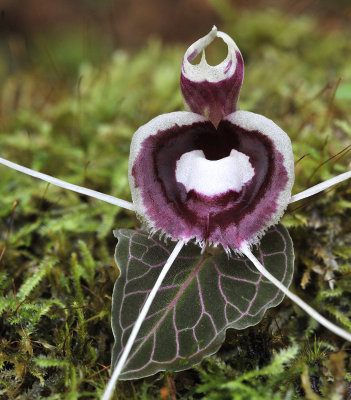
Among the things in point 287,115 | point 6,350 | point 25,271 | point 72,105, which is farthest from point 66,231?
point 287,115

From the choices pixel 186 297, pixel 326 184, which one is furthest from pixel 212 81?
pixel 186 297

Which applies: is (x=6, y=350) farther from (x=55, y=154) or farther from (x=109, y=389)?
(x=55, y=154)

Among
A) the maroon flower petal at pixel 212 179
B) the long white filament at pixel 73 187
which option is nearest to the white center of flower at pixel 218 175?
the maroon flower petal at pixel 212 179

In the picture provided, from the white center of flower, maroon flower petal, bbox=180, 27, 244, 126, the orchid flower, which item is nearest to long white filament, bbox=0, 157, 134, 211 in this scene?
the orchid flower

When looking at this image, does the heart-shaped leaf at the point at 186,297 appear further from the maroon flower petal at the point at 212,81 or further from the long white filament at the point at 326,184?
the maroon flower petal at the point at 212,81

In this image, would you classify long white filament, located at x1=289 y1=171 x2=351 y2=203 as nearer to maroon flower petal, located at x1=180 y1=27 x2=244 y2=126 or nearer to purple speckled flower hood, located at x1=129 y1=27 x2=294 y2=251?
purple speckled flower hood, located at x1=129 y1=27 x2=294 y2=251

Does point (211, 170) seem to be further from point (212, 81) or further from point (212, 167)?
point (212, 81)

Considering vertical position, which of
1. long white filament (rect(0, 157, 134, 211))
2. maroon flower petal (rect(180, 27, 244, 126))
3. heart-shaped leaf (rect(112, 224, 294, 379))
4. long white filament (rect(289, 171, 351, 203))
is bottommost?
heart-shaped leaf (rect(112, 224, 294, 379))
